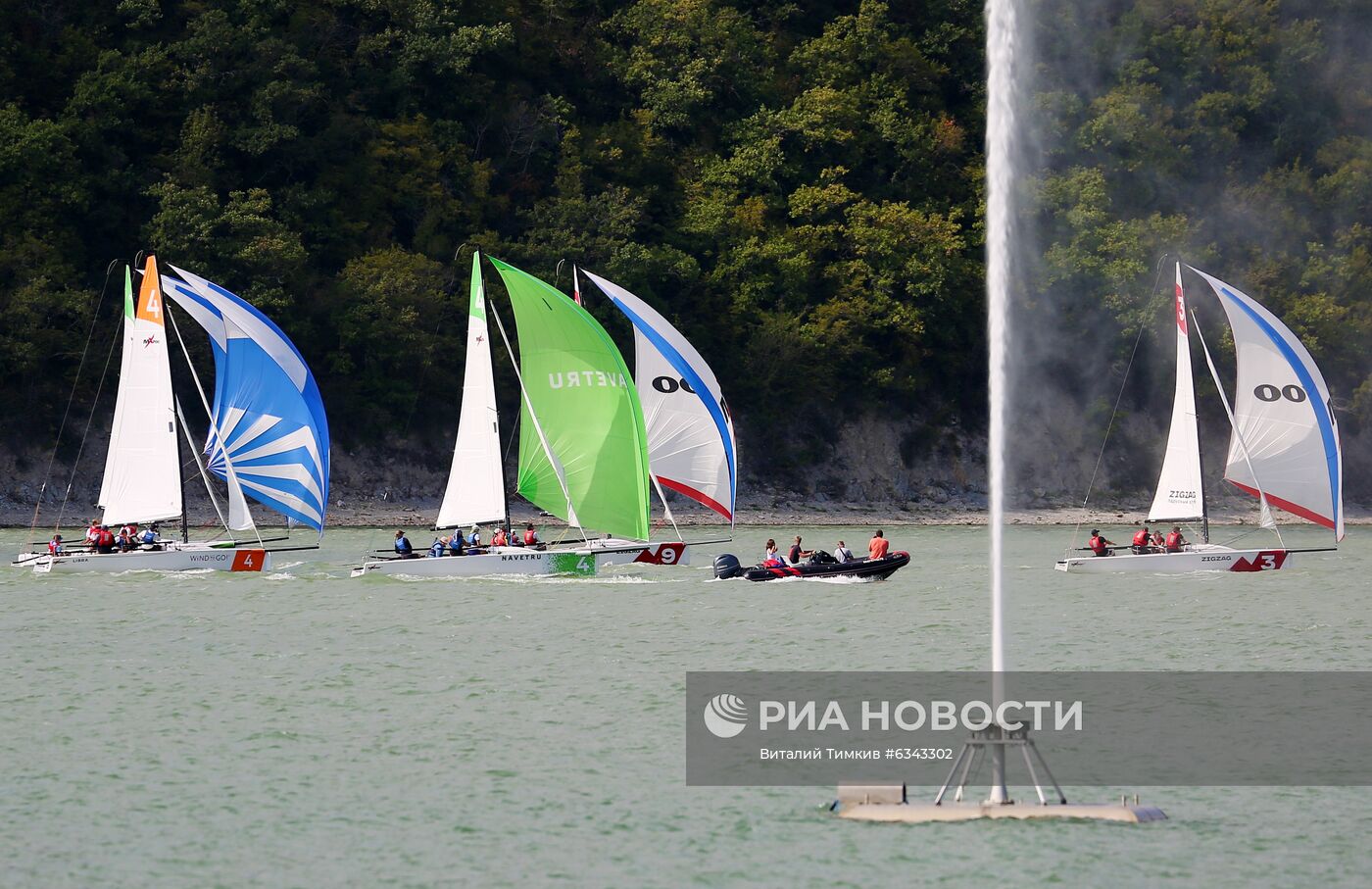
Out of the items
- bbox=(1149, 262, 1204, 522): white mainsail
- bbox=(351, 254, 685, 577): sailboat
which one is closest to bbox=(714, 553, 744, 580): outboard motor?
bbox=(351, 254, 685, 577): sailboat

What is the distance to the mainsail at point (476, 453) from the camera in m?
46.7

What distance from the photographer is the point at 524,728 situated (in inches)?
1032

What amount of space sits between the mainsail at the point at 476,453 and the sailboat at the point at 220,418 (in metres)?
4.35

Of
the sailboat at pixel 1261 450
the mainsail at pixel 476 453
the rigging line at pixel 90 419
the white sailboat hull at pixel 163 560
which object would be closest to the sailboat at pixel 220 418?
the white sailboat hull at pixel 163 560

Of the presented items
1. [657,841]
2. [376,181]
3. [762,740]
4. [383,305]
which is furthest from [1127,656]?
[376,181]

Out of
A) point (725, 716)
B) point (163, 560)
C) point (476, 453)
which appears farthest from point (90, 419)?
point (725, 716)

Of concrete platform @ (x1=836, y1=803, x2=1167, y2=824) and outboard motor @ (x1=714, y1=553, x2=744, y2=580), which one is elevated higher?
outboard motor @ (x1=714, y1=553, x2=744, y2=580)

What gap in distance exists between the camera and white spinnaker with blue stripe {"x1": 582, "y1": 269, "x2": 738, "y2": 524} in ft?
168

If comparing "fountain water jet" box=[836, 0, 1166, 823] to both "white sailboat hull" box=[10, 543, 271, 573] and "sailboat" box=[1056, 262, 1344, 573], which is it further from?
"white sailboat hull" box=[10, 543, 271, 573]

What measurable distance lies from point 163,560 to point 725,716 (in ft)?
79.0

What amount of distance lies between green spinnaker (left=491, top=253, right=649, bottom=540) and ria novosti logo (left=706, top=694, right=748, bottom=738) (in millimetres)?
18070

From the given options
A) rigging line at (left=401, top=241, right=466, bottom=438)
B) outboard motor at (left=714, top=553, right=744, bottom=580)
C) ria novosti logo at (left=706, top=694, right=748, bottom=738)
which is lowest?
ria novosti logo at (left=706, top=694, right=748, bottom=738)

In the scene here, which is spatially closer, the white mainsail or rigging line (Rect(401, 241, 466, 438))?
the white mainsail

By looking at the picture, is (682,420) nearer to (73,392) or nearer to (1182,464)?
(1182,464)
